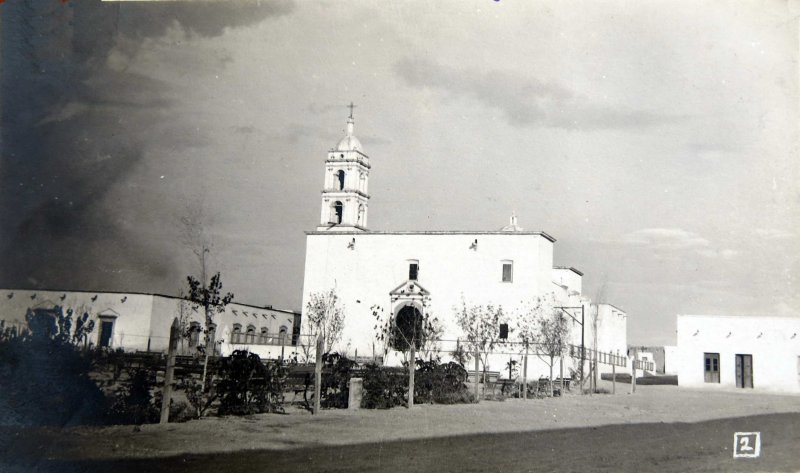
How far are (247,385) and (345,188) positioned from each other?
31.0 metres

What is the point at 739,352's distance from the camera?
27.8 m

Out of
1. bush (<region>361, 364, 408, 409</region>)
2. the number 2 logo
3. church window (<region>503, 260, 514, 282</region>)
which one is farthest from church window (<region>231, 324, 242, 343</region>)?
the number 2 logo

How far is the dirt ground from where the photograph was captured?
7.66 m

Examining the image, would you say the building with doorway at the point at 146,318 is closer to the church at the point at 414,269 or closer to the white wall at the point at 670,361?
the church at the point at 414,269

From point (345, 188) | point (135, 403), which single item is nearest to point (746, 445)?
point (135, 403)

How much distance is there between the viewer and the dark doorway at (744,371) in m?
27.5

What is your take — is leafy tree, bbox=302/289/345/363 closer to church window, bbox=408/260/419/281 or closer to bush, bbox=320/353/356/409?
church window, bbox=408/260/419/281

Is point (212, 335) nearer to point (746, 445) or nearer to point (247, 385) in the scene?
point (247, 385)

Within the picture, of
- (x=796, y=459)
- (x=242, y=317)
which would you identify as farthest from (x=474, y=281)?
(x=796, y=459)

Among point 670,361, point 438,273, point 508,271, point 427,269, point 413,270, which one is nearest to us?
point 508,271

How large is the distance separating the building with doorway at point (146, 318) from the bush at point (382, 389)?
320cm

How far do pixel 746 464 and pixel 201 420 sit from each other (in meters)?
7.26

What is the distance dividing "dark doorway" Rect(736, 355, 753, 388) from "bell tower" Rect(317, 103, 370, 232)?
21453mm

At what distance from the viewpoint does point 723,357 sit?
28.7m
